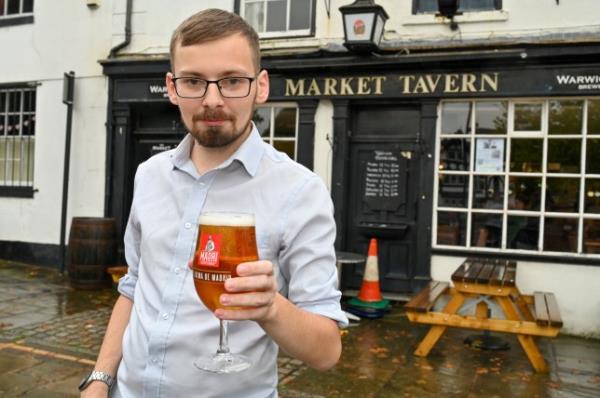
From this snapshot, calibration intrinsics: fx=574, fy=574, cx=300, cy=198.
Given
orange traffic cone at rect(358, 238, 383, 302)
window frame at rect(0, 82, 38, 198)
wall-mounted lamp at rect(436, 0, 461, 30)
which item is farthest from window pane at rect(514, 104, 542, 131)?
window frame at rect(0, 82, 38, 198)

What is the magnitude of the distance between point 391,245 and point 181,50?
21.2 ft

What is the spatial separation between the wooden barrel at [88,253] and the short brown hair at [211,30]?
7.09 m

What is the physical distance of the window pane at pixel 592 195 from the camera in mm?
6695

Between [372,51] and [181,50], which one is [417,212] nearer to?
[372,51]

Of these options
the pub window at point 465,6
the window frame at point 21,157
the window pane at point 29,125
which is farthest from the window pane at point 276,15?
the window pane at point 29,125

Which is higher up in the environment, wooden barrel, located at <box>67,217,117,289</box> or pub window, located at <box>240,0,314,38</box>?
pub window, located at <box>240,0,314,38</box>

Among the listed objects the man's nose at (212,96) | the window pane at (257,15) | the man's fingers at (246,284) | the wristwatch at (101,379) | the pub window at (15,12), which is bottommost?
the wristwatch at (101,379)

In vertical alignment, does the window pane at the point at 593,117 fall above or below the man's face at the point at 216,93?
Answer: above

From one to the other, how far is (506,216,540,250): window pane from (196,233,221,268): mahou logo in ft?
21.2

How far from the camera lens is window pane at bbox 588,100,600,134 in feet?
21.9

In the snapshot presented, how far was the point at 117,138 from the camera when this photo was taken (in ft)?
29.8

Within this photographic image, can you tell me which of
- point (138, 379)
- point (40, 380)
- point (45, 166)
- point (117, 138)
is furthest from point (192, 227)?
point (45, 166)

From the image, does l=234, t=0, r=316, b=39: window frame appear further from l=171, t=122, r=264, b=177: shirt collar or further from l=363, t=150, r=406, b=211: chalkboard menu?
l=171, t=122, r=264, b=177: shirt collar

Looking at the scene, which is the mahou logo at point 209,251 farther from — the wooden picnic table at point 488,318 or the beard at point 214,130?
the wooden picnic table at point 488,318
